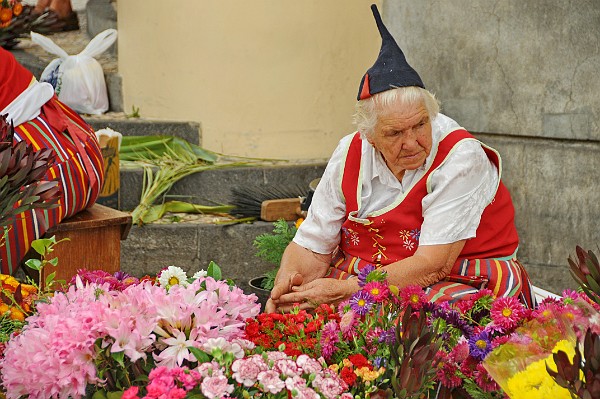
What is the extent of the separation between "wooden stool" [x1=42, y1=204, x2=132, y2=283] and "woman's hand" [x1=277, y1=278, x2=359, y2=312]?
38.9 inches

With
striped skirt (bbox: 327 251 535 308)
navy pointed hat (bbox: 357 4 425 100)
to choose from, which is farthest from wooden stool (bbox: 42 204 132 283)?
navy pointed hat (bbox: 357 4 425 100)

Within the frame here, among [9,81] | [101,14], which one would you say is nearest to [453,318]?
[9,81]

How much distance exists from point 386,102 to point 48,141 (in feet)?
4.56

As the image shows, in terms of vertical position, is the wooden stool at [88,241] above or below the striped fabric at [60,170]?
below

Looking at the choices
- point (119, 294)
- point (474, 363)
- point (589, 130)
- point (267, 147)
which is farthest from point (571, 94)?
point (119, 294)

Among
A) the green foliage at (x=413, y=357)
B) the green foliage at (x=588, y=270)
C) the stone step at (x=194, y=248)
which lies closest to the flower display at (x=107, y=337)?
the green foliage at (x=413, y=357)

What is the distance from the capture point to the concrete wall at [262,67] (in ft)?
18.2

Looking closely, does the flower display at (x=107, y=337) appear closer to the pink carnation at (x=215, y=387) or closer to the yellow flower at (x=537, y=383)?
the pink carnation at (x=215, y=387)

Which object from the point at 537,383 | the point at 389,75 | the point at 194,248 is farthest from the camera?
the point at 194,248

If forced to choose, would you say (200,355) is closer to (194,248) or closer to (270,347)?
(270,347)

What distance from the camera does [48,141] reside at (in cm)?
350

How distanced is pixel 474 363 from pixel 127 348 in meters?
0.70

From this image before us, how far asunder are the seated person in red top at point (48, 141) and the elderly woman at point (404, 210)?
0.92 meters

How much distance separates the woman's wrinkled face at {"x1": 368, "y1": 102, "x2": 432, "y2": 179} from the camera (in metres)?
2.88
